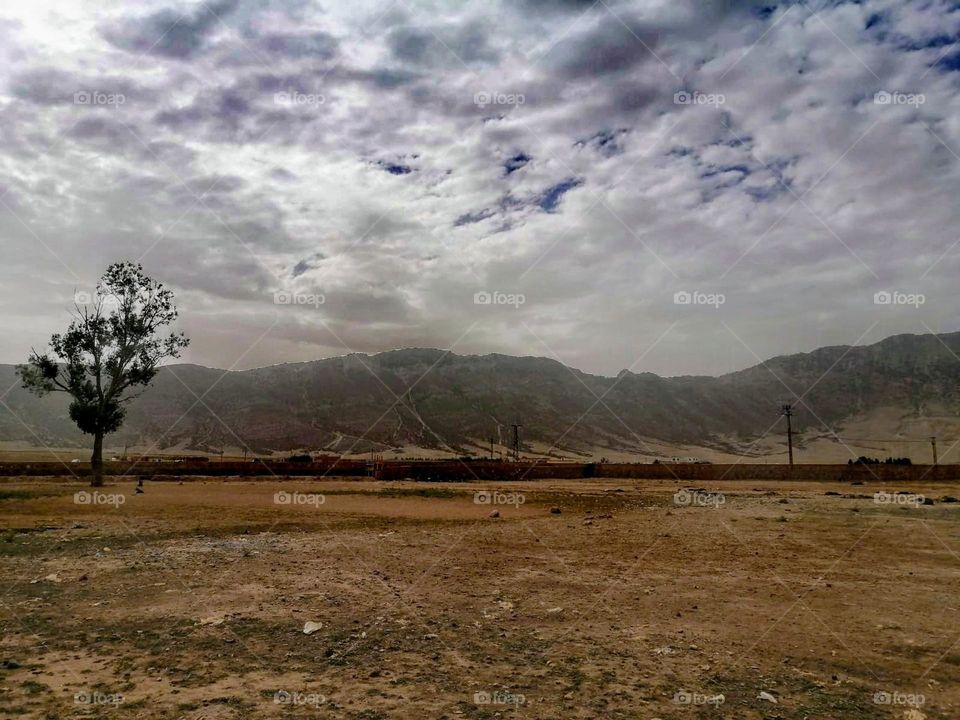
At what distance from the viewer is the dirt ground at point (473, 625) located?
596 cm

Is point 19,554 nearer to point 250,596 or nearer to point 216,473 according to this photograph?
point 250,596

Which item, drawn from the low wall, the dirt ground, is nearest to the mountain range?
the low wall

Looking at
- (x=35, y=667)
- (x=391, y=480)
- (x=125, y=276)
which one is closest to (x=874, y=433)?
(x=391, y=480)

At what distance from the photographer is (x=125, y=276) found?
117 feet

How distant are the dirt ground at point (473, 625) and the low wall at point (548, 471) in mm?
39328

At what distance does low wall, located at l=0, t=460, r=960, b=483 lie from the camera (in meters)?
54.9

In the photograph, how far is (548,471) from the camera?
60.1 m

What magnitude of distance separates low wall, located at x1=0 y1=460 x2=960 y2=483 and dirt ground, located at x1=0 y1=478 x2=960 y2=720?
3933 centimetres

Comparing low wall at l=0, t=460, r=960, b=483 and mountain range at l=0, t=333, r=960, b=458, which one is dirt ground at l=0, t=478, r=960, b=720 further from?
mountain range at l=0, t=333, r=960, b=458

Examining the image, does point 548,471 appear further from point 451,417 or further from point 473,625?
point 451,417

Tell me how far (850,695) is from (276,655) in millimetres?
6302

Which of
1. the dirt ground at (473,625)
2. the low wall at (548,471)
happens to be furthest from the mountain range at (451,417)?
the dirt ground at (473,625)

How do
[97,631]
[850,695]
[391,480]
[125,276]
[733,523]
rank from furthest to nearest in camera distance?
1. [391,480]
2. [125,276]
3. [733,523]
4. [97,631]
5. [850,695]

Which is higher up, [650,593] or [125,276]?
[125,276]
